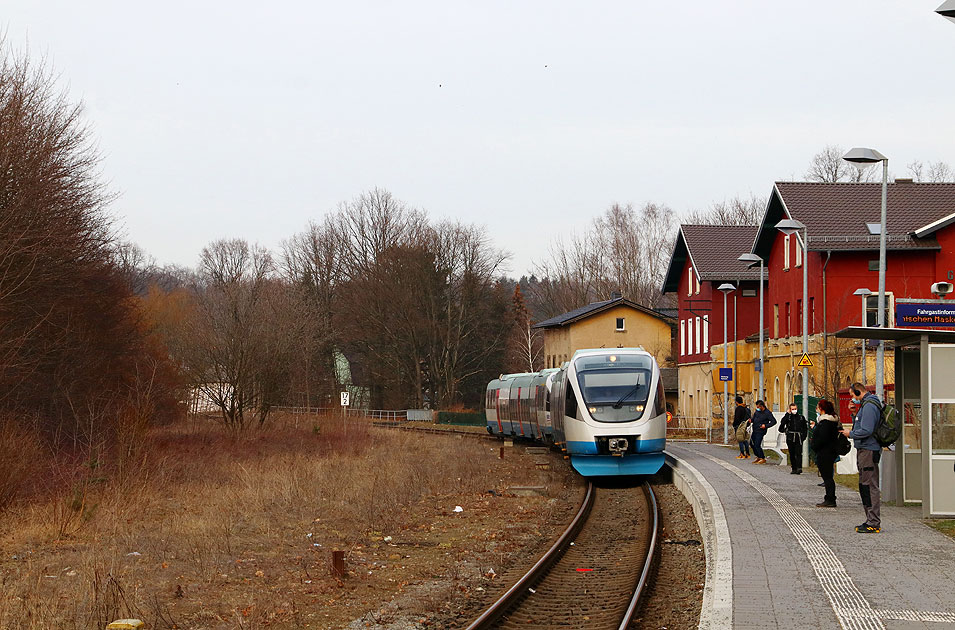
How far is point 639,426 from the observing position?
79.9ft

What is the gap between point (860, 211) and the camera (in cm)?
4597

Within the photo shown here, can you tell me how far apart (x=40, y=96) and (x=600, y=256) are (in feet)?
231

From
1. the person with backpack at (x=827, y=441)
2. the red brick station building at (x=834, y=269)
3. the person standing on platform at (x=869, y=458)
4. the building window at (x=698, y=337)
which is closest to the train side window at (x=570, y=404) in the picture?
the person with backpack at (x=827, y=441)

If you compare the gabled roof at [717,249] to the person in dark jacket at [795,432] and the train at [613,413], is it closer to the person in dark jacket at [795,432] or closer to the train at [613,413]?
the train at [613,413]

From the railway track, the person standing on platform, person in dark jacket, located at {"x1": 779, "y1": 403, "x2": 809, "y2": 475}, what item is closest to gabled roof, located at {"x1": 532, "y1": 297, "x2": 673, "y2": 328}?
person in dark jacket, located at {"x1": 779, "y1": 403, "x2": 809, "y2": 475}

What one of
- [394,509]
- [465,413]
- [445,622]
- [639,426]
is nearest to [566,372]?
[639,426]

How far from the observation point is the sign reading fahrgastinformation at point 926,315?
16062mm

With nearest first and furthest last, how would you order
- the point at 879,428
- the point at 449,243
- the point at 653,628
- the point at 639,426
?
the point at 653,628 → the point at 879,428 → the point at 639,426 → the point at 449,243

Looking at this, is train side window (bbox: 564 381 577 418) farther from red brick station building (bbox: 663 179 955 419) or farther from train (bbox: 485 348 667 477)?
red brick station building (bbox: 663 179 955 419)

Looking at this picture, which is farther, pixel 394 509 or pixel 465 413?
pixel 465 413

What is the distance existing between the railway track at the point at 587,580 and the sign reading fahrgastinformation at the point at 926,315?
15.7ft

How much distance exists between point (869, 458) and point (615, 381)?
1105 cm

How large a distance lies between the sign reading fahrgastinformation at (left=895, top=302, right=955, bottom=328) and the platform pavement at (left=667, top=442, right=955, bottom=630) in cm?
272

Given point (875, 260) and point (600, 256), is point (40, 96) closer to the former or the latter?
point (875, 260)
